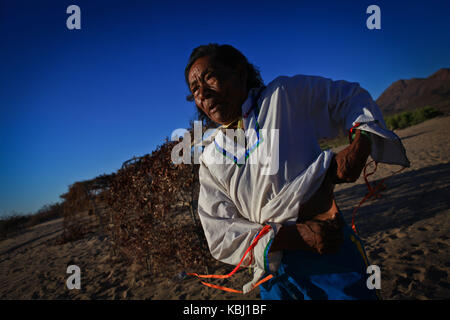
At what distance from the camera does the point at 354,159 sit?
101 cm

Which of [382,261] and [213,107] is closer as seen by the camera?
[213,107]

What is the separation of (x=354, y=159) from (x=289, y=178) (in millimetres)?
318

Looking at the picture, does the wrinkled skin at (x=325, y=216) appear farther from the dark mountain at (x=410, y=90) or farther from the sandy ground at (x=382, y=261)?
the dark mountain at (x=410, y=90)

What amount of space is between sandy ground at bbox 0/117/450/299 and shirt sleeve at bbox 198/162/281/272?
99.8 inches

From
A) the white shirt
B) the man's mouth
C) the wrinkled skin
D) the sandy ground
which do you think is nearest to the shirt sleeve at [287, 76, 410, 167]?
the white shirt

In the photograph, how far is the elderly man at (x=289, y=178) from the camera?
111cm

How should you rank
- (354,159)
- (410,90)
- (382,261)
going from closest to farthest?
(354,159), (382,261), (410,90)

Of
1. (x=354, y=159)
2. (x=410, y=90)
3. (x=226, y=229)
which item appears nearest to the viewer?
(x=354, y=159)

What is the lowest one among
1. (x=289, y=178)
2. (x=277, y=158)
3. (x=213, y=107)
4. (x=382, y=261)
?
(x=382, y=261)

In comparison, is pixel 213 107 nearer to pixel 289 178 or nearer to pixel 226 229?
pixel 289 178

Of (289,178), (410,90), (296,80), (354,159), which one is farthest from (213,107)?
(410,90)

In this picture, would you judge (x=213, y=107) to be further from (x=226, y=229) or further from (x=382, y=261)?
(x=382, y=261)

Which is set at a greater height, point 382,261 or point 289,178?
point 289,178

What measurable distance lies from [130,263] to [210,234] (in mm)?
5635
